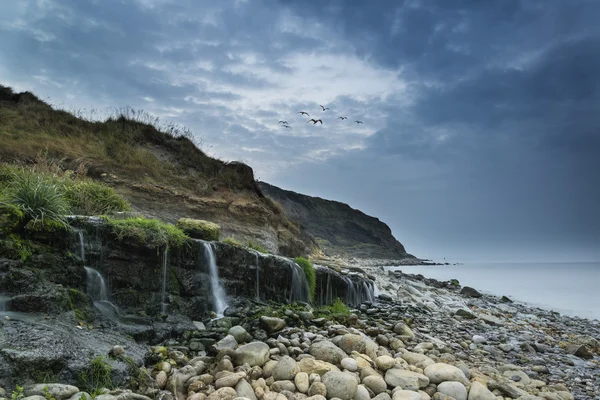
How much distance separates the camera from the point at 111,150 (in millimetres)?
16719

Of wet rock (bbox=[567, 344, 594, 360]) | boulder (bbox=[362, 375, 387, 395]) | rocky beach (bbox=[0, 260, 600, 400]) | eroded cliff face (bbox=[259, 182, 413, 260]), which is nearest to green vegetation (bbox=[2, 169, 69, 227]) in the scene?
rocky beach (bbox=[0, 260, 600, 400])

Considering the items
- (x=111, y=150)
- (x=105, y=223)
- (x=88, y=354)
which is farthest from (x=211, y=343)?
(x=111, y=150)

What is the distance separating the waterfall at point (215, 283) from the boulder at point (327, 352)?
292cm

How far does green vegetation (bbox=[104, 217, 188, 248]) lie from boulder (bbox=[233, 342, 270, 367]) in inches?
126

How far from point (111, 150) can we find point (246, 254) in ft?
36.5

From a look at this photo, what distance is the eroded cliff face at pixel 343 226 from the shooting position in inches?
3189

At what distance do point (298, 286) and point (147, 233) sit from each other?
476 centimetres

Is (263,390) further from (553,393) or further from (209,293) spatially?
(553,393)

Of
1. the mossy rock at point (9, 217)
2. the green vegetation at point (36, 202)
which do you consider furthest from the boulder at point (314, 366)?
the mossy rock at point (9, 217)

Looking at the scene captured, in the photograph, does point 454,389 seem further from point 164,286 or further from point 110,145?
point 110,145

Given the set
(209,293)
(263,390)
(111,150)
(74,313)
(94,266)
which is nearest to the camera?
(263,390)

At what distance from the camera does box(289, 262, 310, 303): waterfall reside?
10.3 m

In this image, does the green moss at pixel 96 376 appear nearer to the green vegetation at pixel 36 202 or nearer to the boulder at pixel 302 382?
the boulder at pixel 302 382

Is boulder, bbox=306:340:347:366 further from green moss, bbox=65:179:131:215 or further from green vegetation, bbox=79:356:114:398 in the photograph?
green moss, bbox=65:179:131:215
